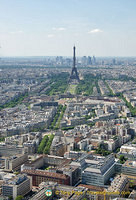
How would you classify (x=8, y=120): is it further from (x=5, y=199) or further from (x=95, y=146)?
(x=5, y=199)

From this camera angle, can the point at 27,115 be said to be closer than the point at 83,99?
Yes

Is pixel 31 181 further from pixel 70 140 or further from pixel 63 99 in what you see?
pixel 63 99

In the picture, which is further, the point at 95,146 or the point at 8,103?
the point at 8,103

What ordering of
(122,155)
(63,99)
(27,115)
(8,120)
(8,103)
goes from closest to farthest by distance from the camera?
(122,155), (8,120), (27,115), (8,103), (63,99)

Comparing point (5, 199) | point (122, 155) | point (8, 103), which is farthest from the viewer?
point (8, 103)

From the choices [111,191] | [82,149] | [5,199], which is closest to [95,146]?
[82,149]

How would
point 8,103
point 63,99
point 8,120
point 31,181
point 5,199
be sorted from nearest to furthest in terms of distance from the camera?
point 5,199, point 31,181, point 8,120, point 8,103, point 63,99

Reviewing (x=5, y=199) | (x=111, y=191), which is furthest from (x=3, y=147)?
(x=111, y=191)

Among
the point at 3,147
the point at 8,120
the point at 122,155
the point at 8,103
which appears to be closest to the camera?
the point at 122,155
